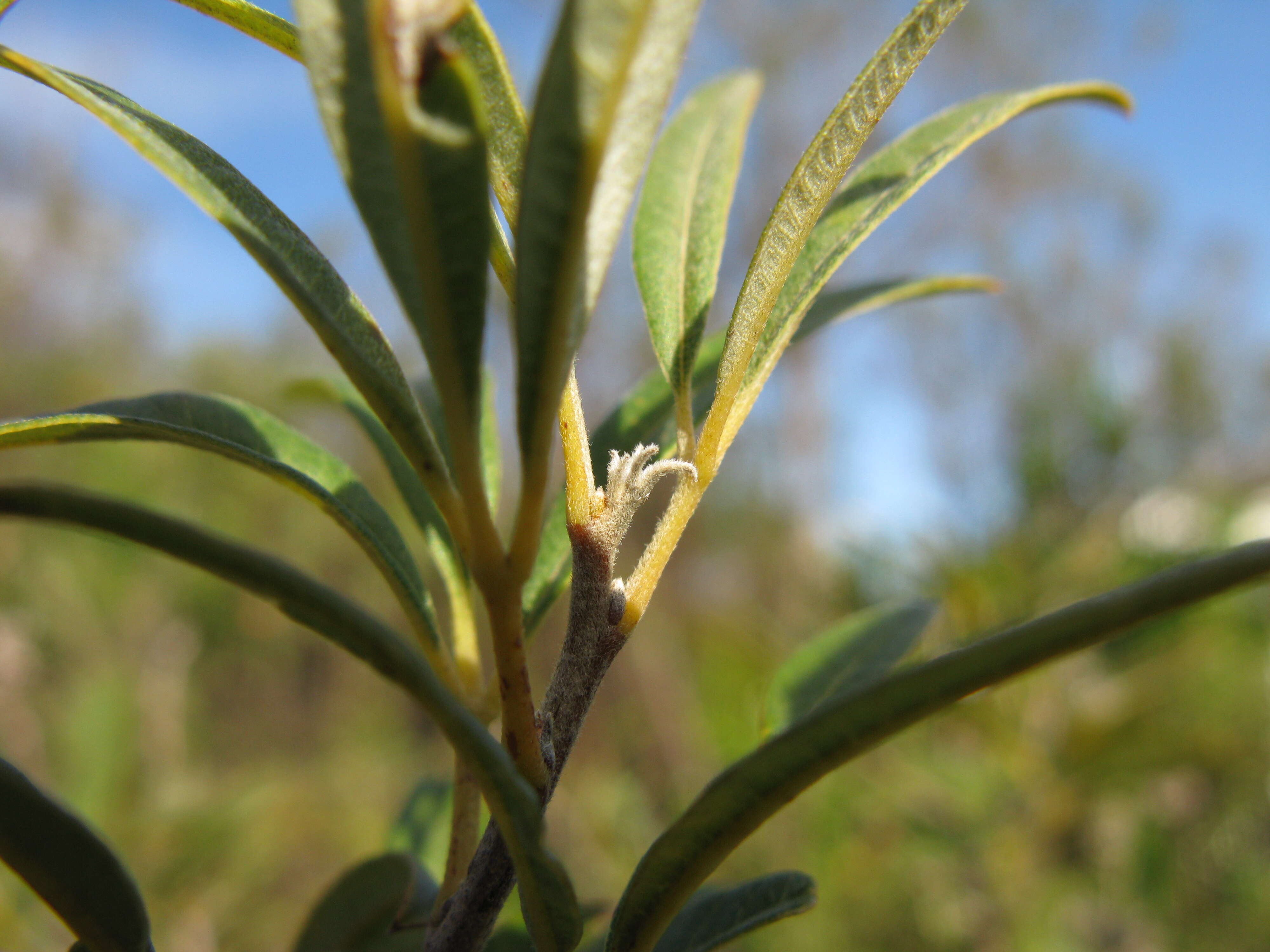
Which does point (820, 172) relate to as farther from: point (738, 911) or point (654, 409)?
point (738, 911)

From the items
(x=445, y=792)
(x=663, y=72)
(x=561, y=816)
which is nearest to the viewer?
(x=663, y=72)

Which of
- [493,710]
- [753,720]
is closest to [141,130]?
[493,710]

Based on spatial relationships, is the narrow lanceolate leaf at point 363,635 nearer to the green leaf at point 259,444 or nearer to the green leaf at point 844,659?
the green leaf at point 259,444

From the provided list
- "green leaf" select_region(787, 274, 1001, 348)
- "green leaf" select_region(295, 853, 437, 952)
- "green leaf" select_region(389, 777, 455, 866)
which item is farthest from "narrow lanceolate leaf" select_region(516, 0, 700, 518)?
"green leaf" select_region(389, 777, 455, 866)

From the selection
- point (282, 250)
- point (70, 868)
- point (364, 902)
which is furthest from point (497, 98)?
point (364, 902)

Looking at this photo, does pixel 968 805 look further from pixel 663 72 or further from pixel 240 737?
pixel 240 737

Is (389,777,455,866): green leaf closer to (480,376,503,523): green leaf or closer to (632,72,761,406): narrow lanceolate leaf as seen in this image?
(480,376,503,523): green leaf

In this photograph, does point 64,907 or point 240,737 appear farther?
point 240,737
